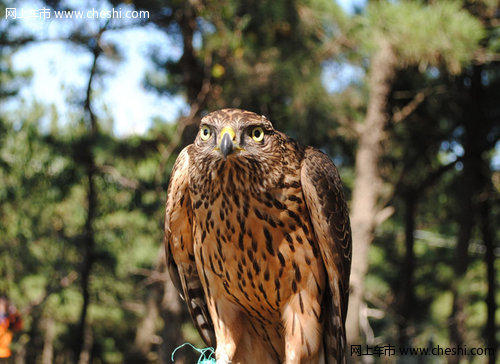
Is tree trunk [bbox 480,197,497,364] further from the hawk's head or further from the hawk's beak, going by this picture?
the hawk's beak

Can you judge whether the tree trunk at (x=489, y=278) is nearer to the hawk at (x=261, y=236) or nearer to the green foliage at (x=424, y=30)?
the green foliage at (x=424, y=30)

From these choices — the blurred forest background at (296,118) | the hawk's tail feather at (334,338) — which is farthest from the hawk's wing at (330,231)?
the blurred forest background at (296,118)

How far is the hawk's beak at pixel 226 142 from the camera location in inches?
76.7

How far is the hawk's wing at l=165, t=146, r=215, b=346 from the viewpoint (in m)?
2.42

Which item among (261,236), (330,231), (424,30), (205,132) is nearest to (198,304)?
(261,236)

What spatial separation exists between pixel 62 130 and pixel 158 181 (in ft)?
9.01

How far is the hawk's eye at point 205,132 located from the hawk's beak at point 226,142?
15cm

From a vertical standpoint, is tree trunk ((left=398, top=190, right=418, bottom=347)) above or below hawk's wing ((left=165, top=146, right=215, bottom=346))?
below

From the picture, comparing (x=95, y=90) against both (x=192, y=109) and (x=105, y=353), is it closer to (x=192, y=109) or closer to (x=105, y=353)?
(x=192, y=109)

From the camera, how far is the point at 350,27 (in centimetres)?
679

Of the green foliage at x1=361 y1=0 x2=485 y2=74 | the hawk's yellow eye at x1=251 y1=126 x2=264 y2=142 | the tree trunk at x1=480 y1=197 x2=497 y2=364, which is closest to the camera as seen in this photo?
the hawk's yellow eye at x1=251 y1=126 x2=264 y2=142

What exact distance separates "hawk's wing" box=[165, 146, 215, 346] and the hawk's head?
1.05 feet

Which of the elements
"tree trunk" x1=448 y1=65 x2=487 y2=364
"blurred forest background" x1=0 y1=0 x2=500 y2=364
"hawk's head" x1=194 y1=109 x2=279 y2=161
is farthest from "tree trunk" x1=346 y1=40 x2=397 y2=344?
"hawk's head" x1=194 y1=109 x2=279 y2=161

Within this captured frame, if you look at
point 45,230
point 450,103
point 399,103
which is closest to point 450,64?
point 399,103
